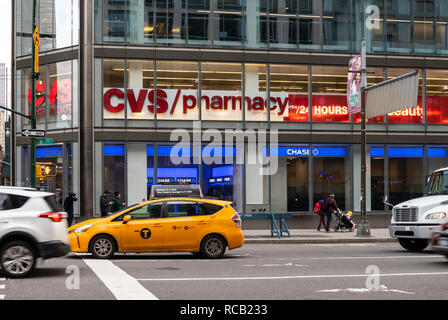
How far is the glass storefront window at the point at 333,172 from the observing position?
1160 inches

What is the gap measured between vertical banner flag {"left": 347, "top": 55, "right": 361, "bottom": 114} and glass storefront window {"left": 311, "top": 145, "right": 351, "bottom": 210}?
14.8ft

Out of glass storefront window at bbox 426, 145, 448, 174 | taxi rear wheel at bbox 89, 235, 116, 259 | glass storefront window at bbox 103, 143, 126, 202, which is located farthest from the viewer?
glass storefront window at bbox 426, 145, 448, 174

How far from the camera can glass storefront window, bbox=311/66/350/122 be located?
97.5 ft

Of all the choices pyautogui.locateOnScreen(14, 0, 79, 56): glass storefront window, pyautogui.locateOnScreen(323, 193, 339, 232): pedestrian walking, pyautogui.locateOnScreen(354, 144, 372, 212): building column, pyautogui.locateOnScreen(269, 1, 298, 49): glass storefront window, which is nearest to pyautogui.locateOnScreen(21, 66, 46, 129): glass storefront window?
pyautogui.locateOnScreen(14, 0, 79, 56): glass storefront window

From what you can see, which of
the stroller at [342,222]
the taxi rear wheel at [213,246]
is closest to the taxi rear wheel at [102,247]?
the taxi rear wheel at [213,246]

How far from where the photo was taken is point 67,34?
2850 centimetres

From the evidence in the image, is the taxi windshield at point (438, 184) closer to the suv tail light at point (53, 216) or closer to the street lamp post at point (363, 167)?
the street lamp post at point (363, 167)

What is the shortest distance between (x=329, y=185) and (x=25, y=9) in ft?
55.3

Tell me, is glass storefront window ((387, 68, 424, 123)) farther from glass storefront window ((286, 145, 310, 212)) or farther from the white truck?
the white truck

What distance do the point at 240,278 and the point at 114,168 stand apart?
55.2 feet

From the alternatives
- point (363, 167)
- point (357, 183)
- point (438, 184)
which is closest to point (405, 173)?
point (357, 183)

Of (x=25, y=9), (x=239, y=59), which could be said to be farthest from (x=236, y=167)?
(x=25, y=9)

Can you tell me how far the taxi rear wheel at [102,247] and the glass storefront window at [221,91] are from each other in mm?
13610
